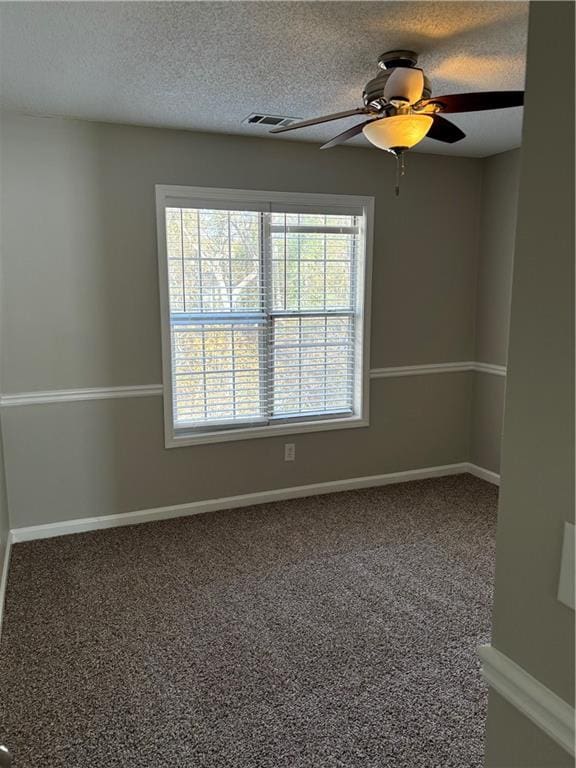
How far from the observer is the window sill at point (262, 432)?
156 inches

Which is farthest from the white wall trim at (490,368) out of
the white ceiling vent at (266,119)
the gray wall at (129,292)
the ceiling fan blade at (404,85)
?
the ceiling fan blade at (404,85)

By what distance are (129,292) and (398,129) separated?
2.03 meters

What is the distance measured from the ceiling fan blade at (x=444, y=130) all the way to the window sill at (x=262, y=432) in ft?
7.40

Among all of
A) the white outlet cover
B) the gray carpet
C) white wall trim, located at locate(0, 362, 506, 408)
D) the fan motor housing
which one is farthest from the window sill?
the white outlet cover

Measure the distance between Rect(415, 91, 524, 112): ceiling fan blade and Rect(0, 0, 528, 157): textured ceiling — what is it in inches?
9.3

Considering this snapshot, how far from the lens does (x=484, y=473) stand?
15.7 feet

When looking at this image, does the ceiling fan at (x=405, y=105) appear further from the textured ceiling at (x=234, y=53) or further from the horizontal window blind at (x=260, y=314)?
the horizontal window blind at (x=260, y=314)

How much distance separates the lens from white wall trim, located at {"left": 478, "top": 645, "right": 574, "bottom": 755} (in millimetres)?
833

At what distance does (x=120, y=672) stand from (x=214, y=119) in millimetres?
2903

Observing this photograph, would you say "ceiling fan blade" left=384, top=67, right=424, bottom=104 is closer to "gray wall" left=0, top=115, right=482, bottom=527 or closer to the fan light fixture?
the fan light fixture

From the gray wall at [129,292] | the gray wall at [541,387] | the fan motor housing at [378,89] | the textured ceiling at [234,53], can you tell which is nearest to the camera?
the gray wall at [541,387]

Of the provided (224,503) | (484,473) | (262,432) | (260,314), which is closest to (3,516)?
(224,503)

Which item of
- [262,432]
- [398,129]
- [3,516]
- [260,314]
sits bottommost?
[3,516]

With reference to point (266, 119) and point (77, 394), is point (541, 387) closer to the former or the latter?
point (266, 119)
